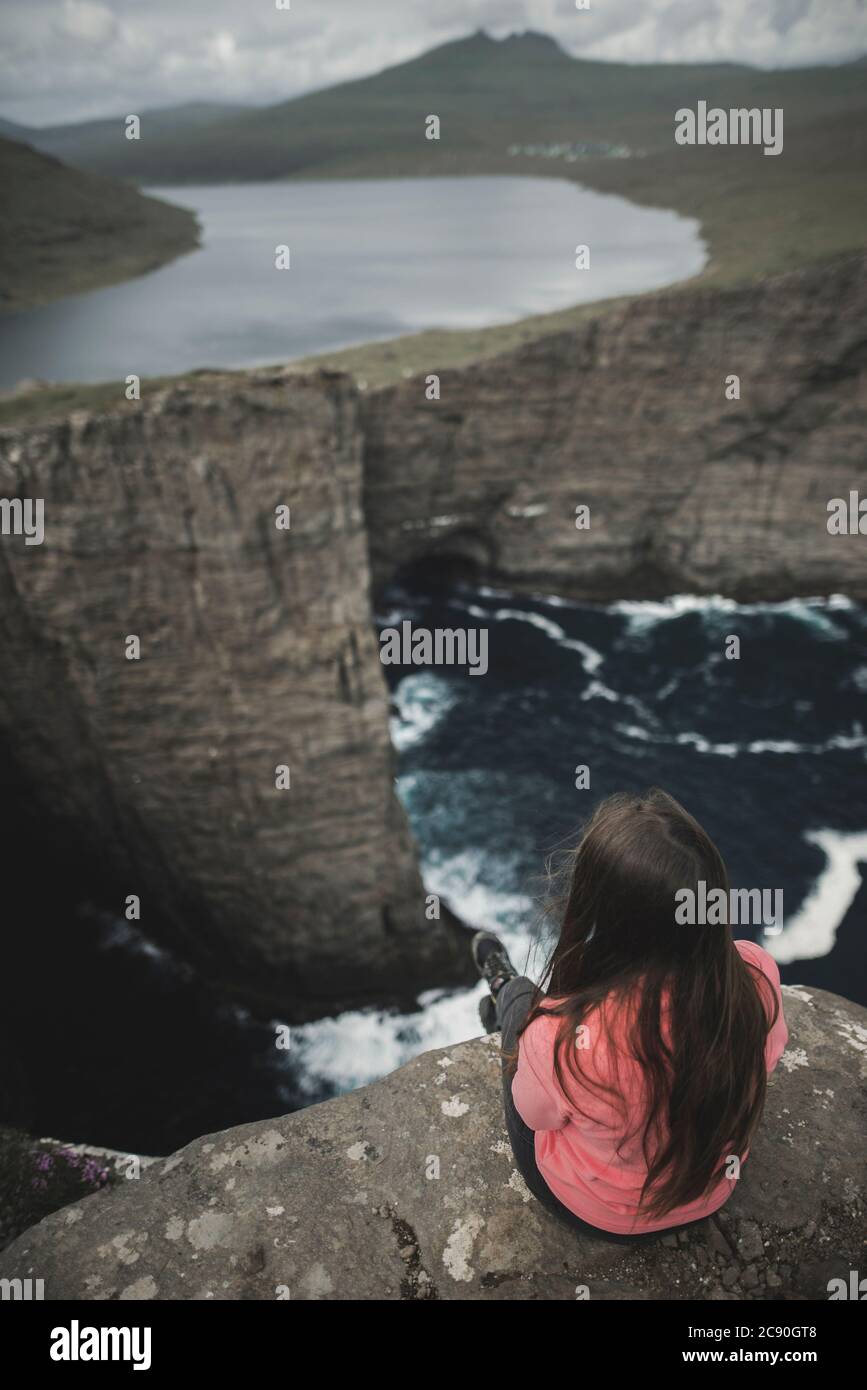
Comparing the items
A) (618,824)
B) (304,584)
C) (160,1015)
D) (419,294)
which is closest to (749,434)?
(419,294)

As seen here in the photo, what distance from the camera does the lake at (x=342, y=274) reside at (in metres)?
22.3

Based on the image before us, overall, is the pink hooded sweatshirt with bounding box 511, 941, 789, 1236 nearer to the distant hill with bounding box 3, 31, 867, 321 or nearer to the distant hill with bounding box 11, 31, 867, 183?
the distant hill with bounding box 3, 31, 867, 321

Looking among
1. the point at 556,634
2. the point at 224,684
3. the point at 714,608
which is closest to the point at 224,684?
the point at 224,684

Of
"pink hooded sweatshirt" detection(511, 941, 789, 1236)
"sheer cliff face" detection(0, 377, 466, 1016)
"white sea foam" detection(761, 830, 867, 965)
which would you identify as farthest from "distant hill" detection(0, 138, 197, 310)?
"white sea foam" detection(761, 830, 867, 965)

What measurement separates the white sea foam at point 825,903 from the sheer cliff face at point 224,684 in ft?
32.7

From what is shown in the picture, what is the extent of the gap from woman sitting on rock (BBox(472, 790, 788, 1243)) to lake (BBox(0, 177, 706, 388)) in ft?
67.0

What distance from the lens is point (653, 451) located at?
38344 millimetres

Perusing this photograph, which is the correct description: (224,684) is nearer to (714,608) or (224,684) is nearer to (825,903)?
(825,903)

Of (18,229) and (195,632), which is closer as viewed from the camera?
(195,632)

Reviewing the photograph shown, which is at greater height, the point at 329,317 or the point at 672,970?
the point at 329,317

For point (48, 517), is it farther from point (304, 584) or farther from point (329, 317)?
point (329, 317)

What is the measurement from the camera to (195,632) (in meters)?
18.3

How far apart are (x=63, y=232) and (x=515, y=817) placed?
25.0 m
